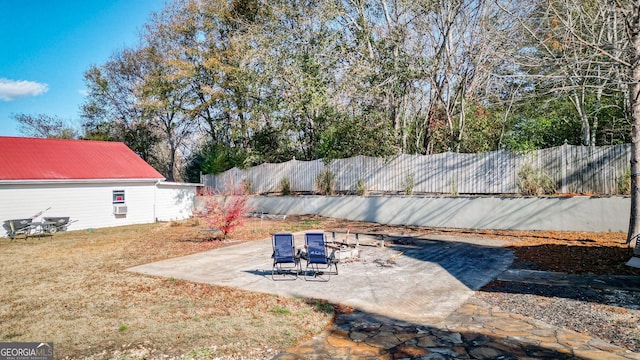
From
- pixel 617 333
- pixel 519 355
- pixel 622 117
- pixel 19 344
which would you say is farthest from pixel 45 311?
pixel 622 117

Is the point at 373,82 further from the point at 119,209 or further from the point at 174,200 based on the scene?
the point at 119,209

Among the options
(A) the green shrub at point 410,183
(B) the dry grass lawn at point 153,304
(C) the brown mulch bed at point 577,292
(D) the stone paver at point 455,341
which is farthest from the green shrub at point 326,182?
(D) the stone paver at point 455,341

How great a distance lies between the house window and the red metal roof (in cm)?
87

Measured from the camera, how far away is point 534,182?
14.8 meters

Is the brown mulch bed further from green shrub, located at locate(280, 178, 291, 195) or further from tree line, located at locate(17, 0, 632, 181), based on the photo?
green shrub, located at locate(280, 178, 291, 195)

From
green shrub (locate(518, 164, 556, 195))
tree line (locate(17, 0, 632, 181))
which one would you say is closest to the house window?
tree line (locate(17, 0, 632, 181))

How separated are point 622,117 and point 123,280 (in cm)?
1977

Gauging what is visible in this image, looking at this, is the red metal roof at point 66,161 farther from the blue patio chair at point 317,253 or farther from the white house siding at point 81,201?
the blue patio chair at point 317,253

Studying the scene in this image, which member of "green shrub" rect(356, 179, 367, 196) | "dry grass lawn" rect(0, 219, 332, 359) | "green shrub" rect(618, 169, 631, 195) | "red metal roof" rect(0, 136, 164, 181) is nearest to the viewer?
"dry grass lawn" rect(0, 219, 332, 359)

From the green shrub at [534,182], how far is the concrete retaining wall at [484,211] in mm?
651

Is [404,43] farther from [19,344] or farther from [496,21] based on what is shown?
[19,344]

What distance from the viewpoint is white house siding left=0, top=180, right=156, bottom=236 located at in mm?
18703

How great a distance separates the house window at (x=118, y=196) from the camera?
22.0m

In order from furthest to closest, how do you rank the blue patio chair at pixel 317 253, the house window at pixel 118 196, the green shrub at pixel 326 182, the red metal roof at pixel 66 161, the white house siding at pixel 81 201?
the house window at pixel 118 196 → the green shrub at pixel 326 182 → the red metal roof at pixel 66 161 → the white house siding at pixel 81 201 → the blue patio chair at pixel 317 253
